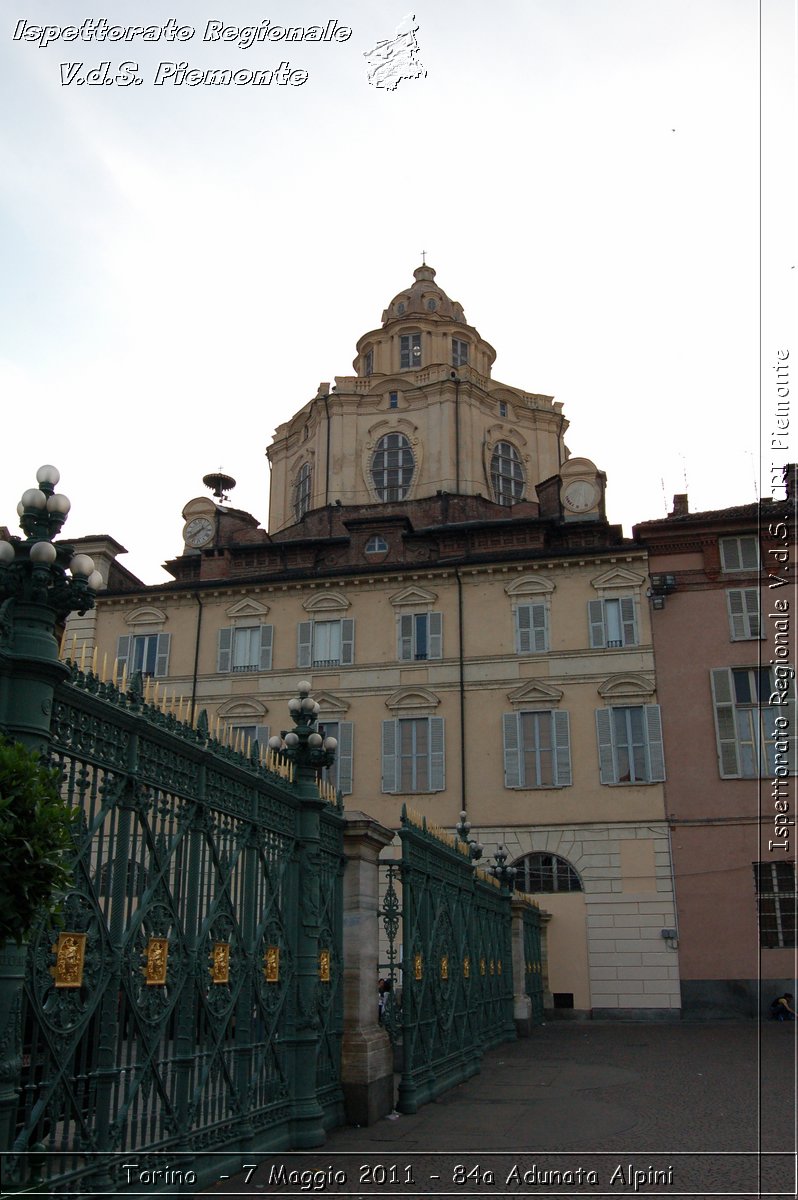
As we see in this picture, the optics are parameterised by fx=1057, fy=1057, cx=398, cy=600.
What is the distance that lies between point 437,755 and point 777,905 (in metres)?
10.3

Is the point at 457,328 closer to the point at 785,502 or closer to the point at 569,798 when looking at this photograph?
the point at 785,502

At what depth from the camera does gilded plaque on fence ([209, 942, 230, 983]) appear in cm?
838

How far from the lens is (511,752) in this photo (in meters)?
31.4

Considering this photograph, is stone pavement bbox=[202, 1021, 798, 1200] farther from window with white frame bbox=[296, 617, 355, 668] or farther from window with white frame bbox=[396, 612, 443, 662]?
window with white frame bbox=[296, 617, 355, 668]

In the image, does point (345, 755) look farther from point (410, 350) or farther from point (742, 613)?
point (410, 350)

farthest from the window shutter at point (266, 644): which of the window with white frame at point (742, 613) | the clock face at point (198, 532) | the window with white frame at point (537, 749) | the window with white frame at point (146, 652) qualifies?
the window with white frame at point (742, 613)

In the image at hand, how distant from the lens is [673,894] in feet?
96.8

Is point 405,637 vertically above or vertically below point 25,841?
above

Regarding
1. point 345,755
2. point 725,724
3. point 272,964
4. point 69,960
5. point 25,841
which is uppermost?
point 725,724

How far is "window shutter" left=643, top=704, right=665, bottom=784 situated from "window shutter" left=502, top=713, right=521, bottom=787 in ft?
12.4

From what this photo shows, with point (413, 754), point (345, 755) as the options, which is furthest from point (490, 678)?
point (345, 755)

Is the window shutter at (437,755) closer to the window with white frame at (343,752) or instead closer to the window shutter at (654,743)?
the window with white frame at (343,752)

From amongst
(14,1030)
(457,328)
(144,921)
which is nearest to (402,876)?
(144,921)

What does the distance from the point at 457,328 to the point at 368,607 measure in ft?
70.0
